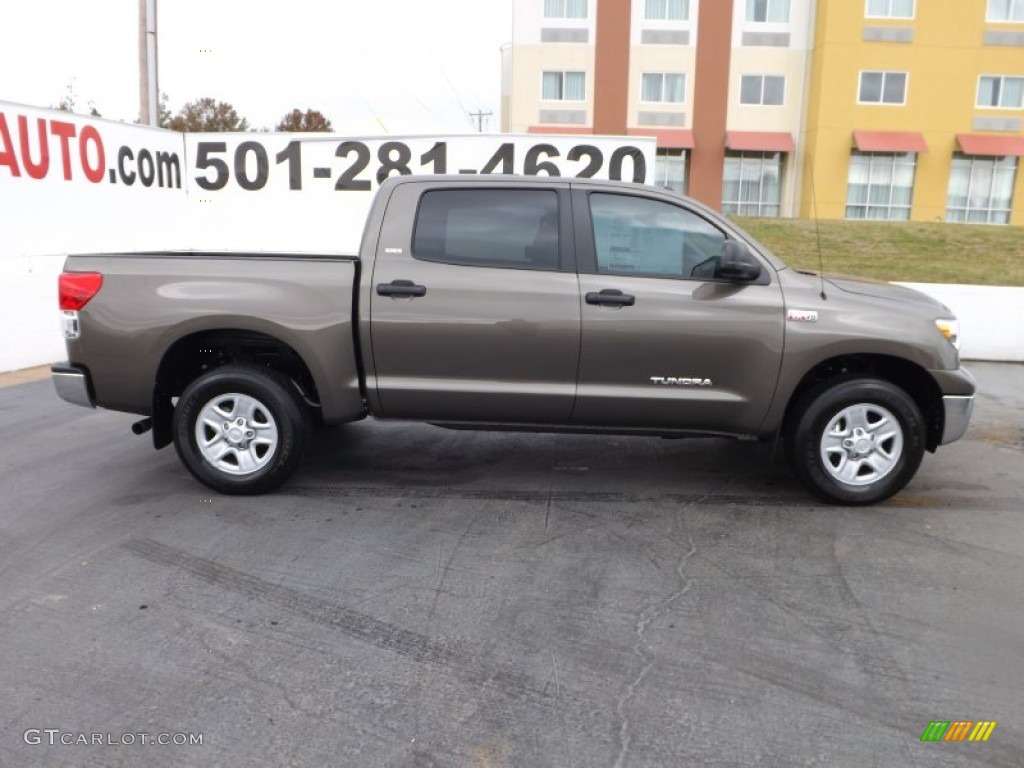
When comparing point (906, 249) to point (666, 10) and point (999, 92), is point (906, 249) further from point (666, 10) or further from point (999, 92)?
point (666, 10)

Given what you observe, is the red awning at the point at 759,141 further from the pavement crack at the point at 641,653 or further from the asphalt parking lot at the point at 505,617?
the pavement crack at the point at 641,653

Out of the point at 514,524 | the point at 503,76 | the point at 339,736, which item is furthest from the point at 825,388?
the point at 503,76

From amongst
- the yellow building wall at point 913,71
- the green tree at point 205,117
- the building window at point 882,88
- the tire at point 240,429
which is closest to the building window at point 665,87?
the yellow building wall at point 913,71

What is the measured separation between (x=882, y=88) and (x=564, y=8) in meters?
12.8

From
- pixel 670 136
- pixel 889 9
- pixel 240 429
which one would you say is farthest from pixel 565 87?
pixel 240 429

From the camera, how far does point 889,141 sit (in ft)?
106

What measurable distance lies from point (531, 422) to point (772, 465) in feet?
6.67

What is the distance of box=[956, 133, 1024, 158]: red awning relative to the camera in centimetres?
3234

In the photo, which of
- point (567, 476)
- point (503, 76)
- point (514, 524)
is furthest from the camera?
point (503, 76)

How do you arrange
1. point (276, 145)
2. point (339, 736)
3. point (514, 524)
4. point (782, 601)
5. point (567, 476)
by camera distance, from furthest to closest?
point (276, 145) < point (567, 476) < point (514, 524) < point (782, 601) < point (339, 736)

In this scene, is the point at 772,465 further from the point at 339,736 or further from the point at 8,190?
the point at 8,190

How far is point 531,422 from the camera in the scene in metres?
5.20

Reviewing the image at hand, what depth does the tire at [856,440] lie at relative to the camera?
5.02 metres

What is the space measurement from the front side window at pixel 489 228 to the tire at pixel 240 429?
1232 millimetres
